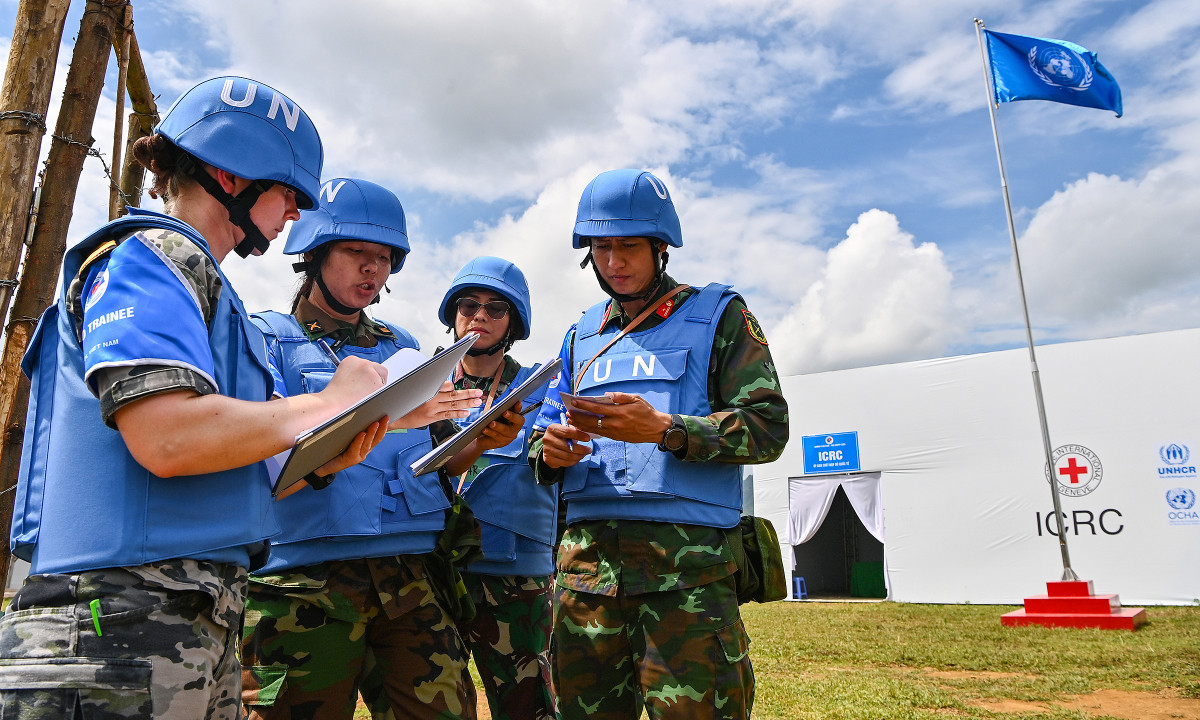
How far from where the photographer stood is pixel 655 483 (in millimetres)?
2773

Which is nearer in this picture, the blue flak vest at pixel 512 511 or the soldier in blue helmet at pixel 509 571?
the soldier in blue helmet at pixel 509 571

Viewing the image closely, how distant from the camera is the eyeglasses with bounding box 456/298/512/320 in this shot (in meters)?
4.14

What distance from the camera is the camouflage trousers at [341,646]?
2.58 m

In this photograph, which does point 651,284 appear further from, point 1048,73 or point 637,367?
point 1048,73

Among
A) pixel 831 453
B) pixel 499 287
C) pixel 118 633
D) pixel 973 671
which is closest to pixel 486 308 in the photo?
pixel 499 287

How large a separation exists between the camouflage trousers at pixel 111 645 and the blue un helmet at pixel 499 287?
2603 millimetres

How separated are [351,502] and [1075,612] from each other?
1196 centimetres

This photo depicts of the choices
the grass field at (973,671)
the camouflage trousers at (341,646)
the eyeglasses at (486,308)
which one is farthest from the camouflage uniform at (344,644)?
the grass field at (973,671)

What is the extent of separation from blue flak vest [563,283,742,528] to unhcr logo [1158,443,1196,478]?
1583 cm

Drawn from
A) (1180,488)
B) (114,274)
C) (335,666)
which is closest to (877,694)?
(335,666)

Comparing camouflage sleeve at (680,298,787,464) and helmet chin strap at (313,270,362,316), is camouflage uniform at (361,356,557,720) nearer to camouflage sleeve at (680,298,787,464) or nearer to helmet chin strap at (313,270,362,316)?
helmet chin strap at (313,270,362,316)

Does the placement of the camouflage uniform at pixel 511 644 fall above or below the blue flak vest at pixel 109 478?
below

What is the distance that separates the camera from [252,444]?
4.99 feet

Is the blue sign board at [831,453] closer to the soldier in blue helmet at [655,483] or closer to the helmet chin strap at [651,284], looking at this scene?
the helmet chin strap at [651,284]
